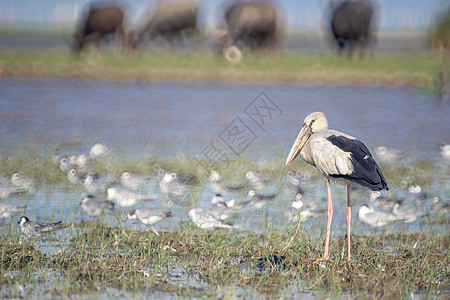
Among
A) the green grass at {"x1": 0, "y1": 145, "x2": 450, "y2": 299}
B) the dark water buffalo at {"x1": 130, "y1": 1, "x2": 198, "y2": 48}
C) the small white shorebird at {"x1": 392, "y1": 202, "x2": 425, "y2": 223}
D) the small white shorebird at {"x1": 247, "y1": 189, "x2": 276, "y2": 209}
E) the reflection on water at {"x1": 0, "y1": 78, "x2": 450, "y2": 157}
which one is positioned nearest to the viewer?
the green grass at {"x1": 0, "y1": 145, "x2": 450, "y2": 299}

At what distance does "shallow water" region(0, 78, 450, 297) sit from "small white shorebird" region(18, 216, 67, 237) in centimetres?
11

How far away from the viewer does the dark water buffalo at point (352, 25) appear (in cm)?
2669

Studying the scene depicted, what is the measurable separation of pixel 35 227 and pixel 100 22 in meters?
22.1

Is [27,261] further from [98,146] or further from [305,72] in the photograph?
[305,72]

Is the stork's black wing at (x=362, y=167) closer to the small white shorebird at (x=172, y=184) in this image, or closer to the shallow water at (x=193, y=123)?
the shallow water at (x=193, y=123)

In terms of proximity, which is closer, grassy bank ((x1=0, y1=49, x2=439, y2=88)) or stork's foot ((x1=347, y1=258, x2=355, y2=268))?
stork's foot ((x1=347, y1=258, x2=355, y2=268))

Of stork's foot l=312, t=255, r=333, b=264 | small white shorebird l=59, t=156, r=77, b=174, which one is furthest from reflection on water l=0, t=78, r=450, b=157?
stork's foot l=312, t=255, r=333, b=264

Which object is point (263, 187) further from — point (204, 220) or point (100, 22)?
point (100, 22)

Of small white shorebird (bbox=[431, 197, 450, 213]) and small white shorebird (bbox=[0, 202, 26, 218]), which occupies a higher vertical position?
small white shorebird (bbox=[0, 202, 26, 218])

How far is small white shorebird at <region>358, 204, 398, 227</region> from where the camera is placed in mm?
7280

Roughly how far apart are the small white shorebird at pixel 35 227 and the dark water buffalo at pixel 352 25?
20.7 m

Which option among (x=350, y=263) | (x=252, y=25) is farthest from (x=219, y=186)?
(x=252, y=25)

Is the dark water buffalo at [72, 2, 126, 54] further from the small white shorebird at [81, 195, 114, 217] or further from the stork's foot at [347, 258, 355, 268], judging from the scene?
the stork's foot at [347, 258, 355, 268]

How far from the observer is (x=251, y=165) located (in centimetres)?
1015
